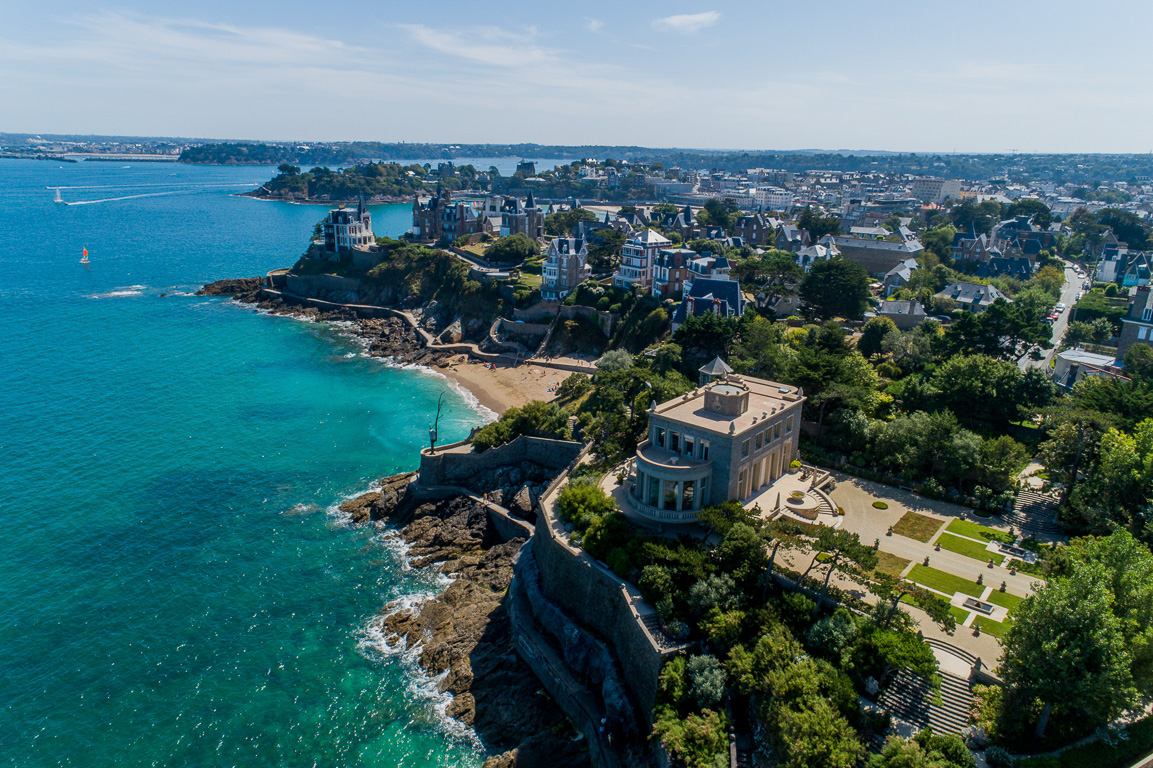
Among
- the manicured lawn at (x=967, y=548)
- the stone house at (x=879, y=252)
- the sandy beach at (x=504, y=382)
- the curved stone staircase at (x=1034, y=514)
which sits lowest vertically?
the sandy beach at (x=504, y=382)

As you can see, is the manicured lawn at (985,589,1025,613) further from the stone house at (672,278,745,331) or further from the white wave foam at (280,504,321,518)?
the white wave foam at (280,504,321,518)

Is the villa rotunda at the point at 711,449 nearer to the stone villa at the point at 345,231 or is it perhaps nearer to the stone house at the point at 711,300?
the stone house at the point at 711,300

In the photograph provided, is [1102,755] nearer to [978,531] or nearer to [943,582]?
[943,582]

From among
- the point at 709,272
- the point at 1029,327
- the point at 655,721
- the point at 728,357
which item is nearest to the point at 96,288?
the point at 709,272

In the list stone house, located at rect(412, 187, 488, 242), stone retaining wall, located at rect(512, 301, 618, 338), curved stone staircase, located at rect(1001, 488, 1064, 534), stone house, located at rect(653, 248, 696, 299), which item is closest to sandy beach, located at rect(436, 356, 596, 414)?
stone retaining wall, located at rect(512, 301, 618, 338)

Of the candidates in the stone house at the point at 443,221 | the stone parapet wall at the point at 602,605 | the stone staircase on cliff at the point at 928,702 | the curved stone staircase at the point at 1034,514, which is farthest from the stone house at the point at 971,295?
the stone house at the point at 443,221
